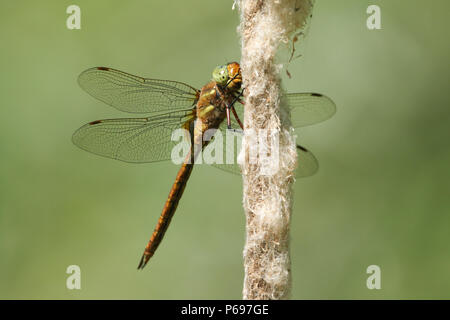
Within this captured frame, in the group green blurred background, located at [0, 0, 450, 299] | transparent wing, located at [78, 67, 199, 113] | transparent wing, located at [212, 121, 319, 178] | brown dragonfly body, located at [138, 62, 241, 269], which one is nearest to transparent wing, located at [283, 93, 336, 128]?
transparent wing, located at [212, 121, 319, 178]

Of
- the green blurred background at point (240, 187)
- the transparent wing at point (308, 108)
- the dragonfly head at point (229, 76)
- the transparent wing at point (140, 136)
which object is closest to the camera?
the dragonfly head at point (229, 76)

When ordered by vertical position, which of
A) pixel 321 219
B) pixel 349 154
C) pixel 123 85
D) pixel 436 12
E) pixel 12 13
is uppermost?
pixel 12 13

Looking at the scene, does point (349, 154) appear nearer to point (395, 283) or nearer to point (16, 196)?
point (395, 283)

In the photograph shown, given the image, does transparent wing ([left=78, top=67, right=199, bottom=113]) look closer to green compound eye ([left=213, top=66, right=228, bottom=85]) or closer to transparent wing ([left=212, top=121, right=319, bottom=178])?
transparent wing ([left=212, top=121, right=319, bottom=178])

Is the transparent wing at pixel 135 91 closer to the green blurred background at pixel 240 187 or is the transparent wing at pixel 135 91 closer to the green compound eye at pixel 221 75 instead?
the green compound eye at pixel 221 75

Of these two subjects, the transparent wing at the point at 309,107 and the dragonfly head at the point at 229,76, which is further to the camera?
the transparent wing at the point at 309,107

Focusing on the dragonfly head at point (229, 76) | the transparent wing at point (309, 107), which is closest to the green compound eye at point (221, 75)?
the dragonfly head at point (229, 76)

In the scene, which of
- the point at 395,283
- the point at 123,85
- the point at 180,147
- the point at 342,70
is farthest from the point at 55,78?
the point at 395,283
